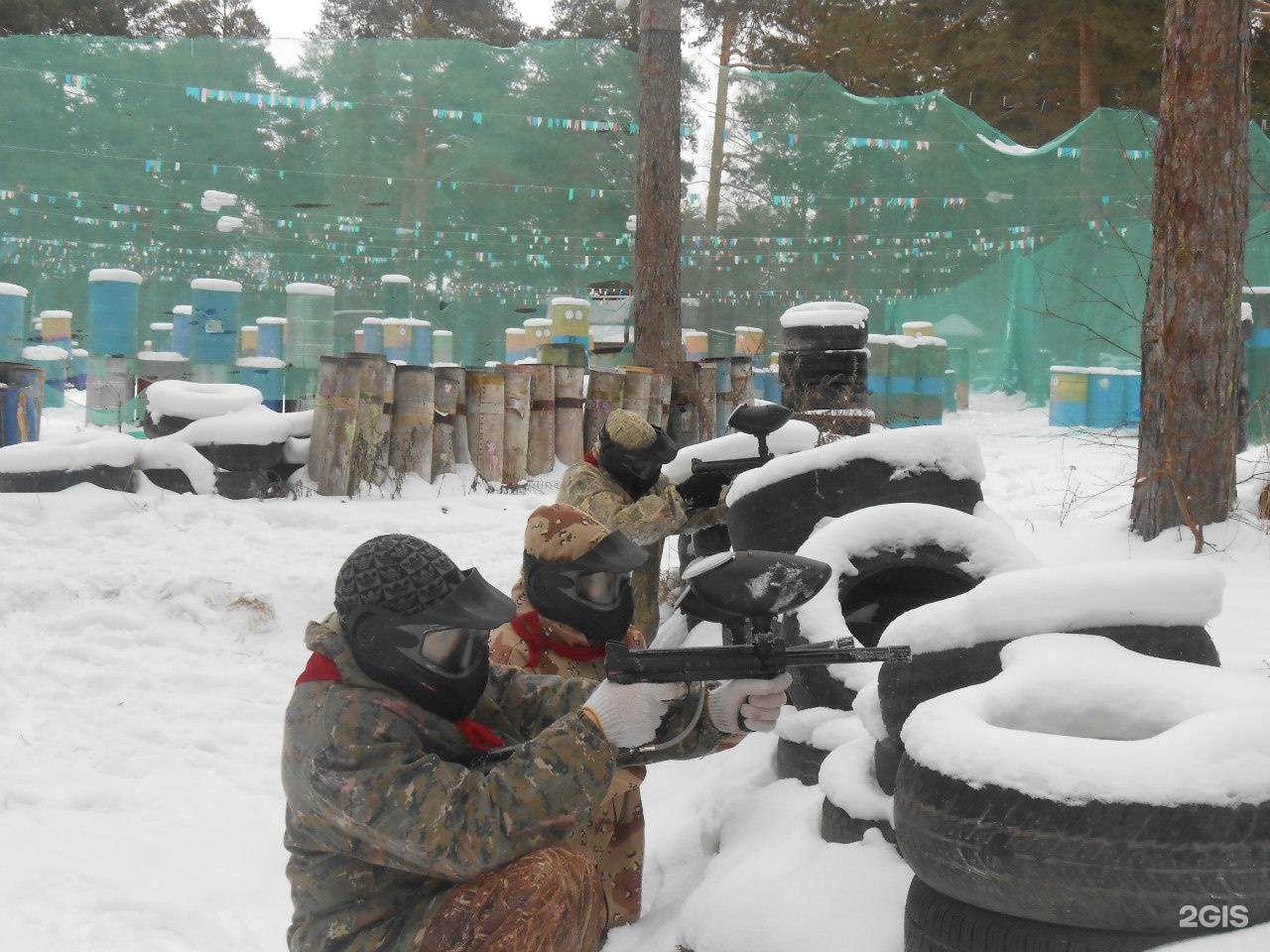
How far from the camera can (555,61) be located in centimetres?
1577

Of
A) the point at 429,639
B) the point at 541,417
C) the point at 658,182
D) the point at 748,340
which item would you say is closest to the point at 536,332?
the point at 748,340

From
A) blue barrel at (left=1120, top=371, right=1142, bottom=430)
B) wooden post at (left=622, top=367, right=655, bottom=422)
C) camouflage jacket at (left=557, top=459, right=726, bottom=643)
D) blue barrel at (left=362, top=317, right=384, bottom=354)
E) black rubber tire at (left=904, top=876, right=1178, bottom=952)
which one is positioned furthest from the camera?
blue barrel at (left=362, top=317, right=384, bottom=354)

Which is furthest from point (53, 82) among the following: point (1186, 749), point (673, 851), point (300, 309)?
point (1186, 749)

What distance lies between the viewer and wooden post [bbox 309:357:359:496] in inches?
386

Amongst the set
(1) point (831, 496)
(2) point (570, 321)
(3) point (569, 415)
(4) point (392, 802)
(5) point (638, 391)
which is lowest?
(4) point (392, 802)

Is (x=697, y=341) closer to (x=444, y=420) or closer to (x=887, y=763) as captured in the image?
(x=444, y=420)

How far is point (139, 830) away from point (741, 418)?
2.72 meters

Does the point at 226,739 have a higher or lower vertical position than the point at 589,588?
lower

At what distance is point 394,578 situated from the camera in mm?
2502

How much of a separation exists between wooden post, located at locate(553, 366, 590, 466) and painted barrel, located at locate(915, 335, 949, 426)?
5.74m

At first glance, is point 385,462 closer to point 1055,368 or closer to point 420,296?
point 420,296

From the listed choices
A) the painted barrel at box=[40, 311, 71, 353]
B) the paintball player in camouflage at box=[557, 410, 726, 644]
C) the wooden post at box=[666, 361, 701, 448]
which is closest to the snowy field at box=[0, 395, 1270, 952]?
the paintball player in camouflage at box=[557, 410, 726, 644]

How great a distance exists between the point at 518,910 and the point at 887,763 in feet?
3.32

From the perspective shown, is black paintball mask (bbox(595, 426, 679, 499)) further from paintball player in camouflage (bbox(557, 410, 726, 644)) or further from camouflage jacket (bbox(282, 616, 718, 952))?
camouflage jacket (bbox(282, 616, 718, 952))
